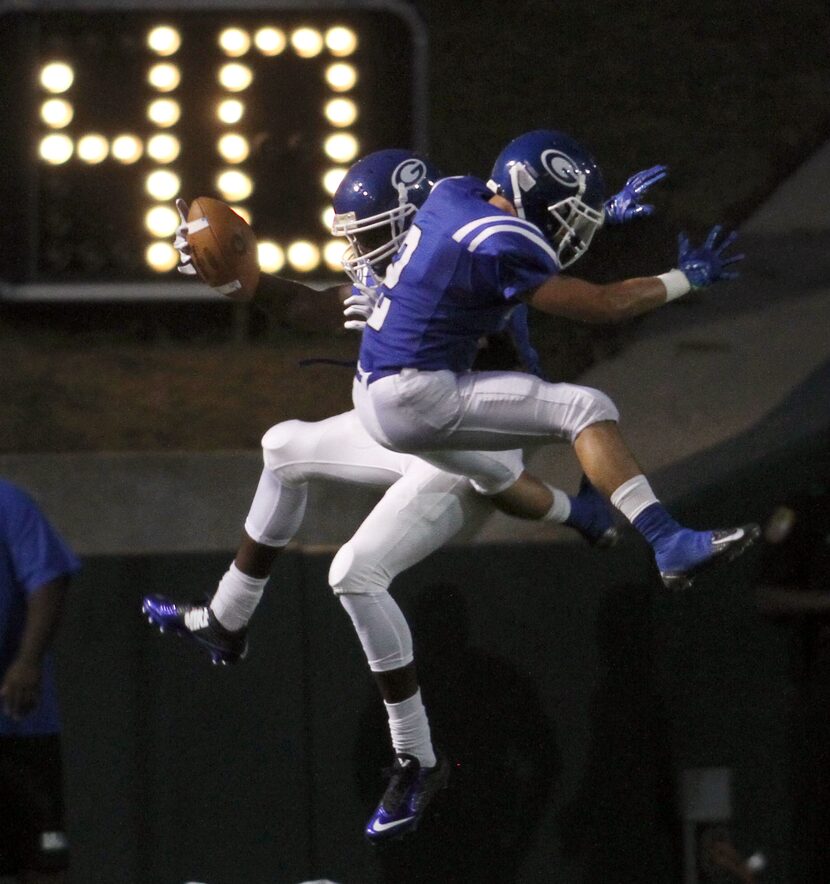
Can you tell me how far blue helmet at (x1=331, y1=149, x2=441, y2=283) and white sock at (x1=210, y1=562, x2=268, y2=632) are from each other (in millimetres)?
890

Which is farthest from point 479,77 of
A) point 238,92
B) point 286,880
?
point 286,880

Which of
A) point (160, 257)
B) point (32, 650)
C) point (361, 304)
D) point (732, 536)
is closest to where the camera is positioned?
point (732, 536)

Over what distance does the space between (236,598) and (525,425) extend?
1.06m

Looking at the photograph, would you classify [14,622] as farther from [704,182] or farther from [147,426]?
[704,182]

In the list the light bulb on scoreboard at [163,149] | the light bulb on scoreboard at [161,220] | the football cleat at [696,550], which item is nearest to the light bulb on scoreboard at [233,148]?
the light bulb on scoreboard at [163,149]

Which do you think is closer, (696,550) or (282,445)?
(696,550)

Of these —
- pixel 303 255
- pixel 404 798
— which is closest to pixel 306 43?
pixel 303 255

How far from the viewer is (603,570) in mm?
5766

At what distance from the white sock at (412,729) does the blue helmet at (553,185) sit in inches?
49.1

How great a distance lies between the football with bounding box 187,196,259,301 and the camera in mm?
4996

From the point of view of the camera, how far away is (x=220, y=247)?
5.00 m

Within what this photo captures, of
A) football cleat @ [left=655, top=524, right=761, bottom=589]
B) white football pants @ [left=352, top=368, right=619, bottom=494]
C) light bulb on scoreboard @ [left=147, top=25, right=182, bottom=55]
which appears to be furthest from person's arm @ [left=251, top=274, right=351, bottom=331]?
light bulb on scoreboard @ [left=147, top=25, right=182, bottom=55]

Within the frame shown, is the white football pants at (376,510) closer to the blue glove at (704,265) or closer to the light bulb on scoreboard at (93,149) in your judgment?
the blue glove at (704,265)

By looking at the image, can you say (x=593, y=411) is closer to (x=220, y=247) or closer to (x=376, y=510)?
(x=376, y=510)
